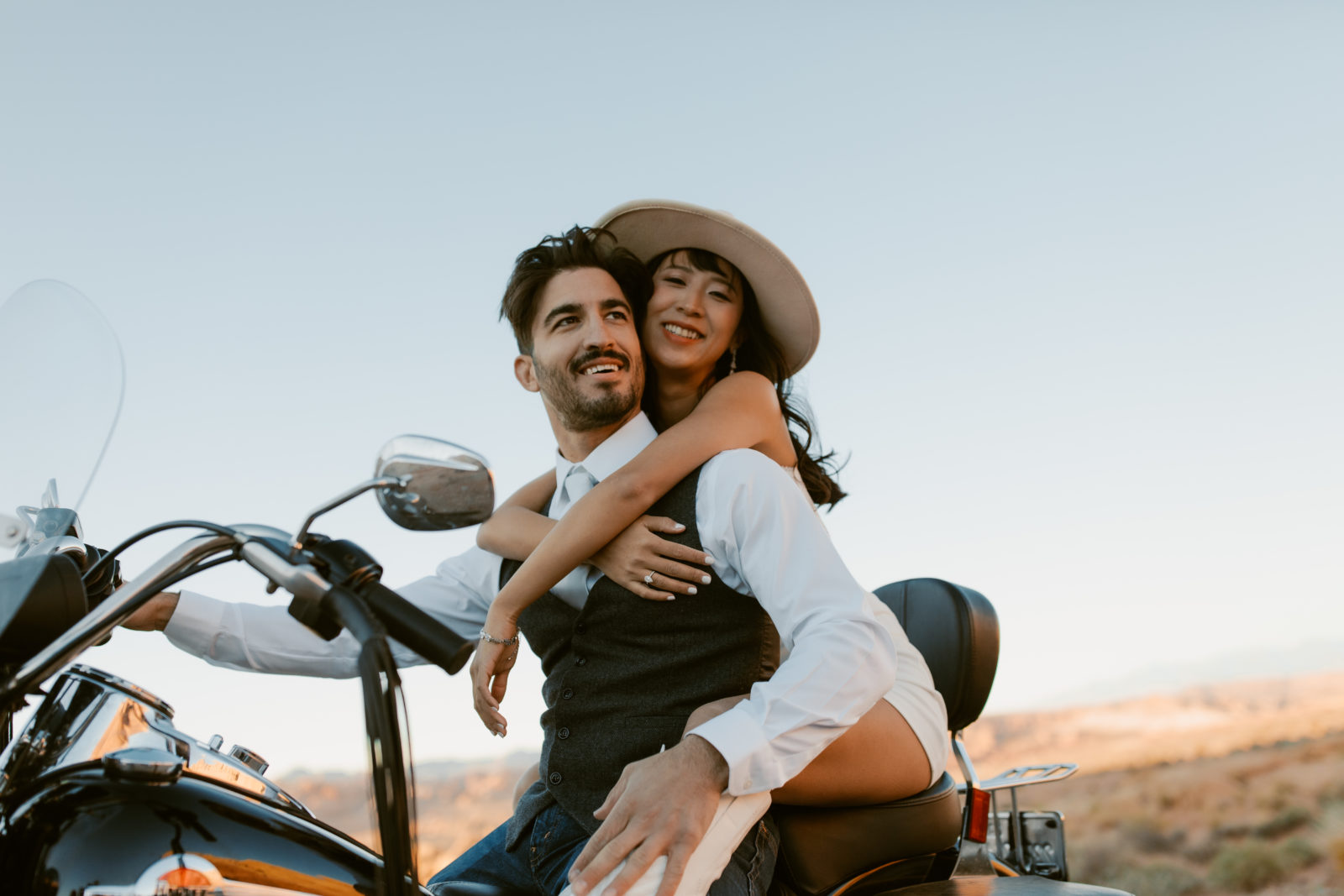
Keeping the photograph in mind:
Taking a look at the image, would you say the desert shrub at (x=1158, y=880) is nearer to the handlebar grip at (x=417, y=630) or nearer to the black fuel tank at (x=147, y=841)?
the black fuel tank at (x=147, y=841)

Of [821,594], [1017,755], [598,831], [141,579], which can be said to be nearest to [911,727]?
[821,594]

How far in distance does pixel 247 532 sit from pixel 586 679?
0.94 metres

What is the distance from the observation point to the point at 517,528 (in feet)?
7.55

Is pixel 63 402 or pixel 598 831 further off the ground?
pixel 63 402

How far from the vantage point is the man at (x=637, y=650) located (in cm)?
138

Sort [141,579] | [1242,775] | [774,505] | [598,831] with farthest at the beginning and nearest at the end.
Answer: [1242,775] < [774,505] < [598,831] < [141,579]

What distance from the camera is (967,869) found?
2459 mm

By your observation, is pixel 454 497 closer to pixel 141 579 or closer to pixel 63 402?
pixel 141 579

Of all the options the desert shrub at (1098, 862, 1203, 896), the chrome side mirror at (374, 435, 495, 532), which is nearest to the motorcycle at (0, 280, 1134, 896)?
the chrome side mirror at (374, 435, 495, 532)

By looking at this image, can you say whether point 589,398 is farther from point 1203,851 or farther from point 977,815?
point 1203,851

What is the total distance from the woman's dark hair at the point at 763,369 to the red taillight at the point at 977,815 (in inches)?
36.7

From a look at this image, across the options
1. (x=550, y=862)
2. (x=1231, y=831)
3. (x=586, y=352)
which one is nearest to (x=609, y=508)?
(x=586, y=352)

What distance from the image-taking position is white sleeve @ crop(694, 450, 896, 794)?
142 cm

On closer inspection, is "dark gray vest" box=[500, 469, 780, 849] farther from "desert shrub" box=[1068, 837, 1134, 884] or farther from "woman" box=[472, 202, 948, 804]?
"desert shrub" box=[1068, 837, 1134, 884]
